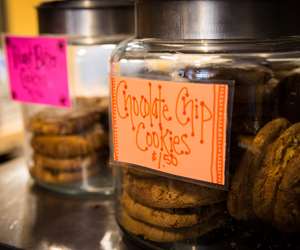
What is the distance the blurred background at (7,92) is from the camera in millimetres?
1393

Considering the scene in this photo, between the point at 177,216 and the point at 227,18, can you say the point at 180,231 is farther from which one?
the point at 227,18

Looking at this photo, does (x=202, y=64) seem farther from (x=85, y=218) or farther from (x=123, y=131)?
(x=85, y=218)

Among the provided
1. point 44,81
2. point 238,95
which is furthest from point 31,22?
point 238,95

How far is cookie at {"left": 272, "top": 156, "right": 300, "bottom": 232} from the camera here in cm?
38

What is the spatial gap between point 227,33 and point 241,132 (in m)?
0.09

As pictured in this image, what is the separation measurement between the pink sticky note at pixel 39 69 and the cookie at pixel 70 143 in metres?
0.05

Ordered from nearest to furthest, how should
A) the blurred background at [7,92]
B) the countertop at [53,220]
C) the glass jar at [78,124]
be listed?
the countertop at [53,220] < the glass jar at [78,124] < the blurred background at [7,92]

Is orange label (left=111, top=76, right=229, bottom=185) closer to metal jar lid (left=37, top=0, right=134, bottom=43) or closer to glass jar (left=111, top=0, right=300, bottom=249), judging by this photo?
glass jar (left=111, top=0, right=300, bottom=249)

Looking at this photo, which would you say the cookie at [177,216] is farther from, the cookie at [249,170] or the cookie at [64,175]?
the cookie at [64,175]

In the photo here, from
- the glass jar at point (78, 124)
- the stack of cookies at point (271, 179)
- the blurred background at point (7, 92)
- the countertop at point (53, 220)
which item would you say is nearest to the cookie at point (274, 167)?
the stack of cookies at point (271, 179)

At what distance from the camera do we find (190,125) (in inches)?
15.3

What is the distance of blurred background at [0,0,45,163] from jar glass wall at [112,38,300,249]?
773 millimetres

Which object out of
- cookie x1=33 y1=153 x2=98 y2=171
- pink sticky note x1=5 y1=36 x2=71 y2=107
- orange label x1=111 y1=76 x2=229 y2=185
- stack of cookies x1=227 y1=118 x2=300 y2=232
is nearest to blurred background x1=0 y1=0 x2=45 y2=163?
pink sticky note x1=5 y1=36 x2=71 y2=107

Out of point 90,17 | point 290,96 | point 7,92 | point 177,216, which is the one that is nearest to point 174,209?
point 177,216
